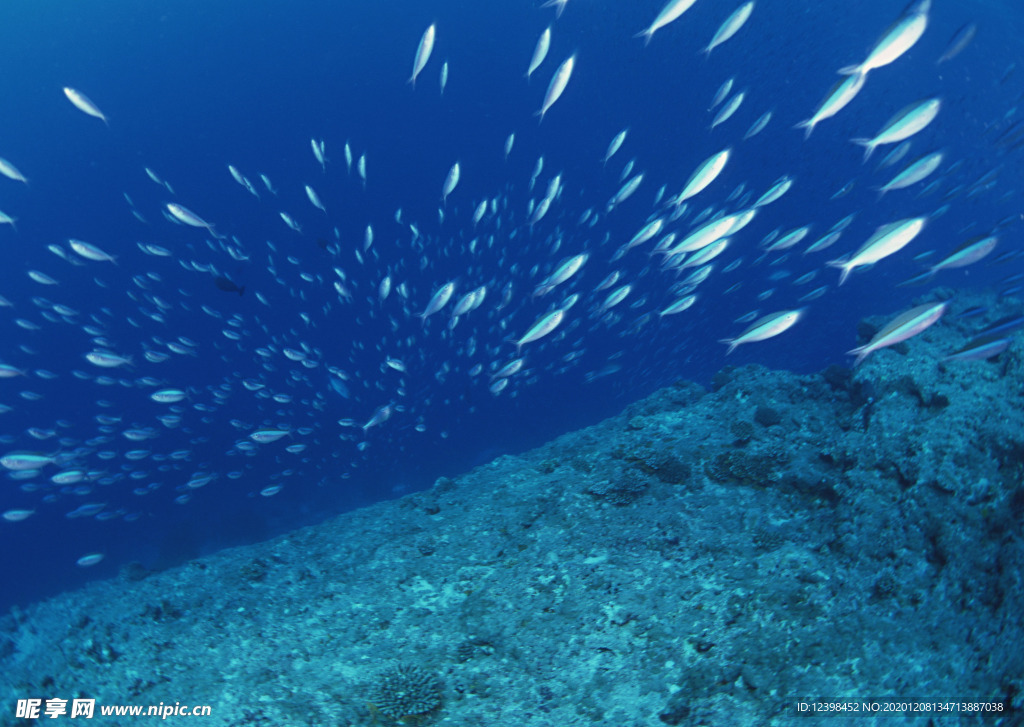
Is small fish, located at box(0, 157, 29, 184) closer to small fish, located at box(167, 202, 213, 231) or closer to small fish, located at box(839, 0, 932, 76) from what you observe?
small fish, located at box(167, 202, 213, 231)

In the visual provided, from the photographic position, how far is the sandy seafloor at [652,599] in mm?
3293

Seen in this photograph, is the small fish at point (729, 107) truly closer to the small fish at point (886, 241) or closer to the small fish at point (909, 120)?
the small fish at point (909, 120)

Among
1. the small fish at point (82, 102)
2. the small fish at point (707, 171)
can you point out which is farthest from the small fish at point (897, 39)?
the small fish at point (82, 102)

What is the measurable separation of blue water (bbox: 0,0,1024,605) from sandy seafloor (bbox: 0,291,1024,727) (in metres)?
25.0

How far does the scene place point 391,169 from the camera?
41.8 meters

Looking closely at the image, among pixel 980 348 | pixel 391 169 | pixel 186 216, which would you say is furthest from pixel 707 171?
pixel 391 169

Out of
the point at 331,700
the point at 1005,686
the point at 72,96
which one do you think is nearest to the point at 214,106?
the point at 72,96

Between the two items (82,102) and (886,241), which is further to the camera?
(82,102)

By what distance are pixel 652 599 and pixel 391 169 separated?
45.3 m

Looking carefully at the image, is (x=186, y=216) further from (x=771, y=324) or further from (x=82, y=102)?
(x=771, y=324)

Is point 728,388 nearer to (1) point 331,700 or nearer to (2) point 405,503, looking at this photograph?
(2) point 405,503

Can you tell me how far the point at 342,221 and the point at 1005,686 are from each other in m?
49.7

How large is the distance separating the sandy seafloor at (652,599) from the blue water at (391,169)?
985 inches

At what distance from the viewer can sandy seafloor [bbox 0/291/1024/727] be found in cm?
329
